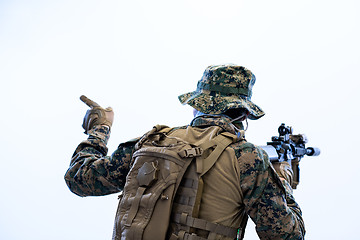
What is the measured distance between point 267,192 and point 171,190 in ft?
0.92

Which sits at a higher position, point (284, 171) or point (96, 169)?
point (284, 171)

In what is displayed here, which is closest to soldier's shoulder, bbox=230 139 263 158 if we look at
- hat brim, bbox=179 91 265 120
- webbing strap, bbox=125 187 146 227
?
hat brim, bbox=179 91 265 120

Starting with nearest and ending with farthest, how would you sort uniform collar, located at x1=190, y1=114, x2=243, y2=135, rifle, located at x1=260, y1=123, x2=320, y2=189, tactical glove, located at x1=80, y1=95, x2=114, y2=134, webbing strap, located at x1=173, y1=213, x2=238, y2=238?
1. webbing strap, located at x1=173, y1=213, x2=238, y2=238
2. uniform collar, located at x1=190, y1=114, x2=243, y2=135
3. tactical glove, located at x1=80, y1=95, x2=114, y2=134
4. rifle, located at x1=260, y1=123, x2=320, y2=189

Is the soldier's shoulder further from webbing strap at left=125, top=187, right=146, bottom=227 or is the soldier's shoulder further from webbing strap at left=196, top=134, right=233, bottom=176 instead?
webbing strap at left=125, top=187, right=146, bottom=227

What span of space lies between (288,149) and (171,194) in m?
1.14

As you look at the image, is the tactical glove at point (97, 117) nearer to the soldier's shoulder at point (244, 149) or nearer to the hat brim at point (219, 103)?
the hat brim at point (219, 103)

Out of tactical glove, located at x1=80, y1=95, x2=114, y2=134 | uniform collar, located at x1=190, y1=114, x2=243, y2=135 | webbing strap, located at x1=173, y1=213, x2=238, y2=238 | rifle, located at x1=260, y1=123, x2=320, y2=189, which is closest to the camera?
webbing strap, located at x1=173, y1=213, x2=238, y2=238

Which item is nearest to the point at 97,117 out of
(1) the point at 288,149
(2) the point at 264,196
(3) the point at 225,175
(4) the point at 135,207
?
(4) the point at 135,207

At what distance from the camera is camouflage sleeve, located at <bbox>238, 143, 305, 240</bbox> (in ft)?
4.22

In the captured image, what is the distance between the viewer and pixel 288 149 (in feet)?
7.42

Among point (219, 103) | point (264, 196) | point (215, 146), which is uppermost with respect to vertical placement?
point (219, 103)

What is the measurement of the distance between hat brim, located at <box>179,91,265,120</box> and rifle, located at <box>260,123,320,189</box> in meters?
0.62

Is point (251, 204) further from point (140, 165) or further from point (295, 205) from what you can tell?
point (140, 165)

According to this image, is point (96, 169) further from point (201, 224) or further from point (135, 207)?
point (201, 224)
